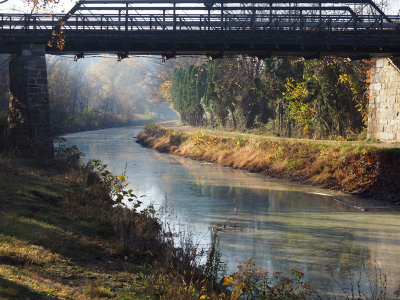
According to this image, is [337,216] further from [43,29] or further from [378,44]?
[43,29]

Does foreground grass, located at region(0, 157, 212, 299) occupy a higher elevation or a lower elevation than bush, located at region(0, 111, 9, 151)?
lower

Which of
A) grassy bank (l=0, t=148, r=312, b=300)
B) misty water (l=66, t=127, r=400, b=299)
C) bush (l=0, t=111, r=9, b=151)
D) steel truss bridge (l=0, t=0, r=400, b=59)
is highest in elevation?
steel truss bridge (l=0, t=0, r=400, b=59)

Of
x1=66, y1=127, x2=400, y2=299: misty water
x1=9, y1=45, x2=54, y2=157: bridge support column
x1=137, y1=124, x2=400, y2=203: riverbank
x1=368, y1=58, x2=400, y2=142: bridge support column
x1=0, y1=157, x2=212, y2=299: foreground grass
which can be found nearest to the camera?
x1=0, y1=157, x2=212, y2=299: foreground grass

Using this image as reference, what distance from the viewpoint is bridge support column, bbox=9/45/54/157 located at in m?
23.6

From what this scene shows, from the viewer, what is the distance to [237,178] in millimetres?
28375

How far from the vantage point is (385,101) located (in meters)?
25.5

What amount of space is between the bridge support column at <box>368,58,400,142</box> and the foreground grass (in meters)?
15.1

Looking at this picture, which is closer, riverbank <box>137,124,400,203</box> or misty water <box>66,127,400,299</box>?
misty water <box>66,127,400,299</box>

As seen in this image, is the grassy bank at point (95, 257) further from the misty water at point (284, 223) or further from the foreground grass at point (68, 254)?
the misty water at point (284, 223)

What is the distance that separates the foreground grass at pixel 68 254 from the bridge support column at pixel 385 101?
15.1 m

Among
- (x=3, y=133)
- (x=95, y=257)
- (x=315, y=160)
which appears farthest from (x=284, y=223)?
(x=3, y=133)

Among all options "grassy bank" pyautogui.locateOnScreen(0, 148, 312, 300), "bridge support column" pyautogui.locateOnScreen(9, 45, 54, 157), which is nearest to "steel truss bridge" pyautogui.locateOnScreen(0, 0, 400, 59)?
"bridge support column" pyautogui.locateOnScreen(9, 45, 54, 157)

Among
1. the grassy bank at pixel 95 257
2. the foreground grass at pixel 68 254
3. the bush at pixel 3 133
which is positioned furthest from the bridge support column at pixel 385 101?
the bush at pixel 3 133

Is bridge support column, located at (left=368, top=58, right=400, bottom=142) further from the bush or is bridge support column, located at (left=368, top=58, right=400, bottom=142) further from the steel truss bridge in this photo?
the bush
